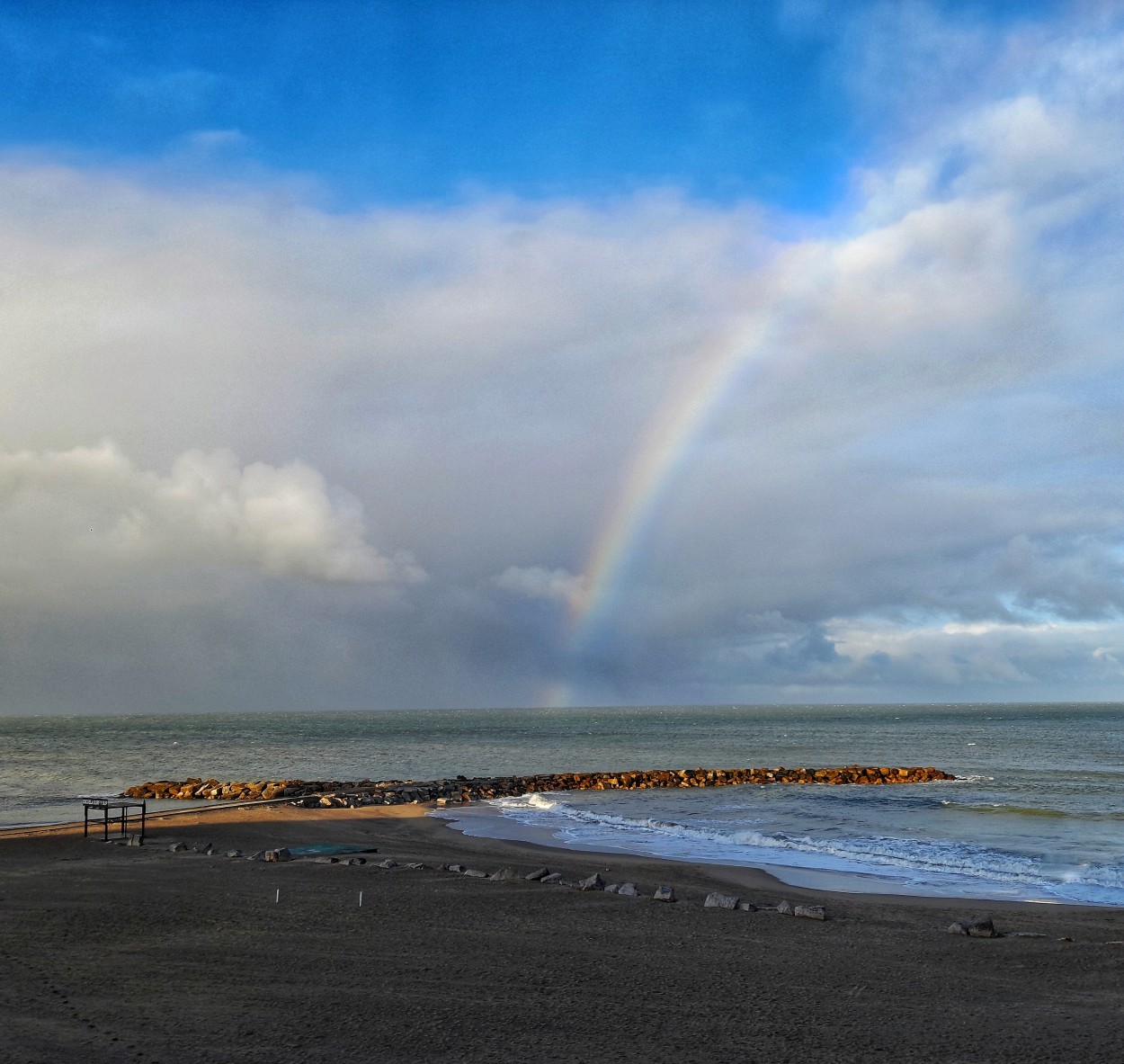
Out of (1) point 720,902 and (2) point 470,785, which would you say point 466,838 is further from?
(2) point 470,785

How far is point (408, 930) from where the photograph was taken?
14445 millimetres

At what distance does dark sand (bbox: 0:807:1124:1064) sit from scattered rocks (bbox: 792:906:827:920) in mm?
372

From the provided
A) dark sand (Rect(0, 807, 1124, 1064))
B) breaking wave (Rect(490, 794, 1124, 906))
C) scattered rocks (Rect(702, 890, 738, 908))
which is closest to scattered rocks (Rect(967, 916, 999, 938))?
dark sand (Rect(0, 807, 1124, 1064))

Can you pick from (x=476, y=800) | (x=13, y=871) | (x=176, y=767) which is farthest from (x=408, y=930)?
(x=176, y=767)

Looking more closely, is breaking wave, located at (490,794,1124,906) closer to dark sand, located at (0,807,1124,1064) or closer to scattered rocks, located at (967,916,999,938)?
dark sand, located at (0,807,1124,1064)

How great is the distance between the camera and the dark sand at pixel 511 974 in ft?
30.6

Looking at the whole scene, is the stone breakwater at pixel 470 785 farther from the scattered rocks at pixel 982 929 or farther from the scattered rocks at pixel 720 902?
the scattered rocks at pixel 982 929

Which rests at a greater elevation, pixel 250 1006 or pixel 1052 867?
pixel 250 1006

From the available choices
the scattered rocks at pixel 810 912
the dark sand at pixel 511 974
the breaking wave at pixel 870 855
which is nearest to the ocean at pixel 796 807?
the breaking wave at pixel 870 855

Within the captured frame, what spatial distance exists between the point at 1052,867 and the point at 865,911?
900 centimetres

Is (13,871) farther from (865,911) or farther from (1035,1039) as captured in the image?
(1035,1039)

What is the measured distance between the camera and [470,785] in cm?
4688

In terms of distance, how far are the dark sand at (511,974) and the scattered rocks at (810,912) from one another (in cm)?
37

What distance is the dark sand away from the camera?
9.32 meters
